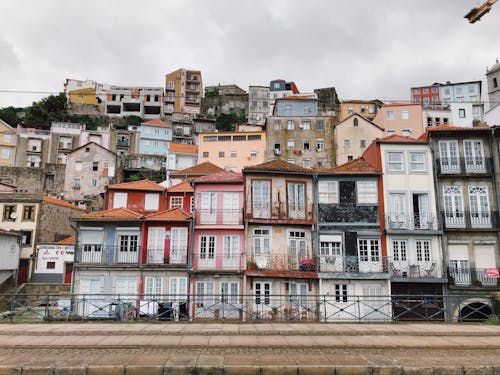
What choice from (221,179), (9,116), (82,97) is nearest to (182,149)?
(221,179)

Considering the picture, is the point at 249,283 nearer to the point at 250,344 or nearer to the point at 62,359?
the point at 250,344

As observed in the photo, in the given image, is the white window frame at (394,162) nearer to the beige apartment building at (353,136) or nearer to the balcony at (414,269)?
the balcony at (414,269)

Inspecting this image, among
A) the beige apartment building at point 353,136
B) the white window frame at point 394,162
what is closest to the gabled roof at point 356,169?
the white window frame at point 394,162

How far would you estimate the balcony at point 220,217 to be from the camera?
90.8ft

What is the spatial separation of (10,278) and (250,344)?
30.0m

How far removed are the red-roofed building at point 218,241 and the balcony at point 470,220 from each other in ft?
45.3

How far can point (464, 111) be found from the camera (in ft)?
213

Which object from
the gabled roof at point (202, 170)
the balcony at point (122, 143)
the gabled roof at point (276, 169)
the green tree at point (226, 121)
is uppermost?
the green tree at point (226, 121)

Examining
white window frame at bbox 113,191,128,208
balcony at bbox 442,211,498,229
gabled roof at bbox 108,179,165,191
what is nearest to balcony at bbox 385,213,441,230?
balcony at bbox 442,211,498,229

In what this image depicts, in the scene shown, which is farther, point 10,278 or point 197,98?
point 197,98

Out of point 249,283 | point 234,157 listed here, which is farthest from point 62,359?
point 234,157

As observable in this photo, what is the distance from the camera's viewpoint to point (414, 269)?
25703 mm

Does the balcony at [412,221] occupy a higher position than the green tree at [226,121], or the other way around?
the green tree at [226,121]

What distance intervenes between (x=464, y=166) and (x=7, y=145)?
217 feet
